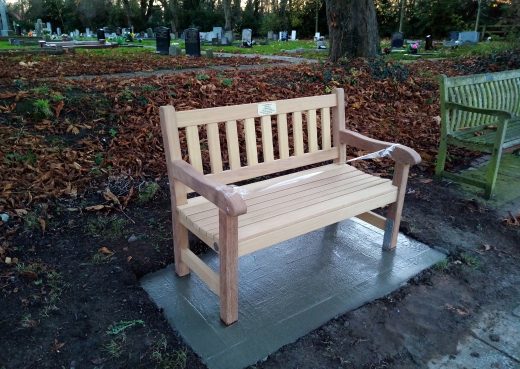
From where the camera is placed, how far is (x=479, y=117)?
4758 millimetres

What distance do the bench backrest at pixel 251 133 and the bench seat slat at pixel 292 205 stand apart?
154 mm

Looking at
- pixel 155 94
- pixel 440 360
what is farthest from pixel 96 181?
pixel 440 360

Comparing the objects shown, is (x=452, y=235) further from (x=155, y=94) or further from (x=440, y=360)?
(x=155, y=94)

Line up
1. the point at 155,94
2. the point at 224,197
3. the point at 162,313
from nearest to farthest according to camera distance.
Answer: the point at 224,197
the point at 162,313
the point at 155,94

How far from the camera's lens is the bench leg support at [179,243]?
2660mm

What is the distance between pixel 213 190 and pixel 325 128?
4.85 ft

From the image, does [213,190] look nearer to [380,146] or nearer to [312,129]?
[312,129]

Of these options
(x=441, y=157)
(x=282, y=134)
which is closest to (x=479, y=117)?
(x=441, y=157)

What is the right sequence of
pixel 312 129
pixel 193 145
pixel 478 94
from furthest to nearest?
pixel 478 94
pixel 312 129
pixel 193 145

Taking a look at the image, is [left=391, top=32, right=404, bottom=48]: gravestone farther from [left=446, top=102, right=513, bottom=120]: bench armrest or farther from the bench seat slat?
the bench seat slat

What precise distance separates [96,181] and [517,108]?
5.08 m

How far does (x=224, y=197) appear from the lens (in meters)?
2.01

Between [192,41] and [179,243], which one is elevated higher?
[192,41]

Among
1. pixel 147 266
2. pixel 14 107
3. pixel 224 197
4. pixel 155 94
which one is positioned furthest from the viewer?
pixel 155 94
